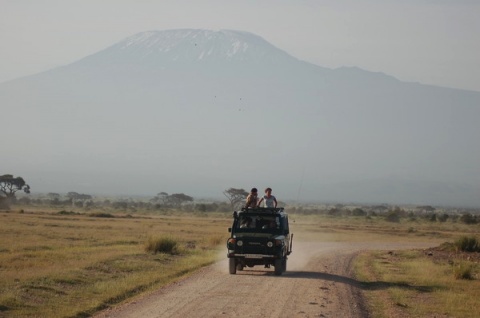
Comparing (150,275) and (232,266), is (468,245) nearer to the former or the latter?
(232,266)

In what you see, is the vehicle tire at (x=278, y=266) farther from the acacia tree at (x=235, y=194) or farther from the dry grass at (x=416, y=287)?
the acacia tree at (x=235, y=194)

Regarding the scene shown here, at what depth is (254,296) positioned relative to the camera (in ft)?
66.4

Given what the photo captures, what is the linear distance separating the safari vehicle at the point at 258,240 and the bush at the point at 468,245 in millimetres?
19548

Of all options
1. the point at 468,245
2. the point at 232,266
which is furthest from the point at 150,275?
the point at 468,245

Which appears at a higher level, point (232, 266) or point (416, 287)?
point (232, 266)

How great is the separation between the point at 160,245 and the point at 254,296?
15.3 m

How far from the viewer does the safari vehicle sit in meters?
26.0

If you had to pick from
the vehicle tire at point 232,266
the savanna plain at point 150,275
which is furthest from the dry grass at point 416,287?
the vehicle tire at point 232,266

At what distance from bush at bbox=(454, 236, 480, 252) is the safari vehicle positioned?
19548mm

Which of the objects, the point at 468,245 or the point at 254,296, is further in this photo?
the point at 468,245

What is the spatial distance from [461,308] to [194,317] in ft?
27.2

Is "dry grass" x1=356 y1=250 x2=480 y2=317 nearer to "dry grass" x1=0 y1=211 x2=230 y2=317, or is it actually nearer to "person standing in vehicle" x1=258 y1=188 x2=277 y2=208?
"person standing in vehicle" x1=258 y1=188 x2=277 y2=208

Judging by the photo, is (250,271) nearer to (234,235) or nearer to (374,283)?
(234,235)

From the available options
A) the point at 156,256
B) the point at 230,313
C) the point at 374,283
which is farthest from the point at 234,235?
the point at 230,313
